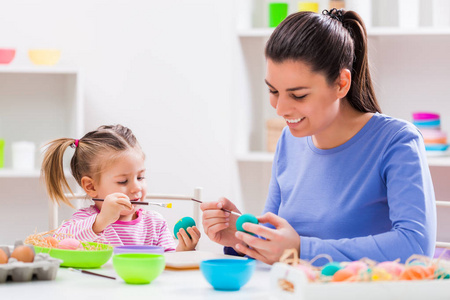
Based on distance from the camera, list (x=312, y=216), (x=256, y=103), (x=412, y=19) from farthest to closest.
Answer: (x=256, y=103) → (x=412, y=19) → (x=312, y=216)

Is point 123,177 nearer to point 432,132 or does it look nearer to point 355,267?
point 355,267

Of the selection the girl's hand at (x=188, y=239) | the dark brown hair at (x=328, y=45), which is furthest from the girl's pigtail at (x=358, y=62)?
the girl's hand at (x=188, y=239)

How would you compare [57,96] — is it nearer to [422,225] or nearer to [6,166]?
[6,166]

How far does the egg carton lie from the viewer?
52.4 inches

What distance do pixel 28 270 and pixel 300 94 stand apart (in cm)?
71

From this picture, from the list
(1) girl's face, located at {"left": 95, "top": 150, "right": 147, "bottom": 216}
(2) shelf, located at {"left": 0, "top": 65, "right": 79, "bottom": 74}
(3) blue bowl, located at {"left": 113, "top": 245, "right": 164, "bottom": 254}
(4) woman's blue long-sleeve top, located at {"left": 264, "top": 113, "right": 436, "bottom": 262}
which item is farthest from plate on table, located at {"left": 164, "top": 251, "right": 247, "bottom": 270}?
(2) shelf, located at {"left": 0, "top": 65, "right": 79, "bottom": 74}

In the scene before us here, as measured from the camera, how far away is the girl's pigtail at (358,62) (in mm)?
1719

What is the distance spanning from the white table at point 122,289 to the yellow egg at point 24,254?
5 cm

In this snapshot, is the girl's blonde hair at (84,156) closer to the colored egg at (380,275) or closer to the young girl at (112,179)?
the young girl at (112,179)

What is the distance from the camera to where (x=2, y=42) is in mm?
3455

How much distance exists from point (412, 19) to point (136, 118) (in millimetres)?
1454

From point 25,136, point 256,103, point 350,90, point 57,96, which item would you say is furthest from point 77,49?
point 350,90

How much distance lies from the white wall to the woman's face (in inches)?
76.2

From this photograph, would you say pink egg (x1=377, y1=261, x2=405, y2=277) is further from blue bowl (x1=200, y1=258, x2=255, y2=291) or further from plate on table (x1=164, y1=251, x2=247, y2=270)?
plate on table (x1=164, y1=251, x2=247, y2=270)
